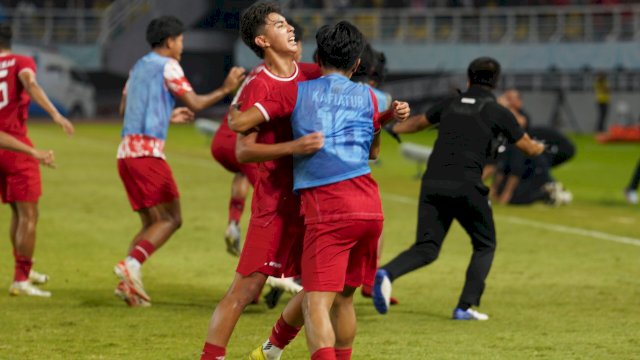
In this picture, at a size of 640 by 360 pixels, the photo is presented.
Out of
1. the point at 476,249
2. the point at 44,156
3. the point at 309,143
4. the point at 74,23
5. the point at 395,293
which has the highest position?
the point at 309,143

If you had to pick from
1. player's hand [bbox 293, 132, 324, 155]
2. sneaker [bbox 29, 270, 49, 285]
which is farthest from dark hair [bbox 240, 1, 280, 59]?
sneaker [bbox 29, 270, 49, 285]

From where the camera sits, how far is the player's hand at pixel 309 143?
23.0 ft

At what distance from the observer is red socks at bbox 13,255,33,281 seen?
37.5ft

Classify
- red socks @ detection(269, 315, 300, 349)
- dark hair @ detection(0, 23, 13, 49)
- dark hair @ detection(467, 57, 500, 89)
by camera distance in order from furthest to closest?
dark hair @ detection(0, 23, 13, 49) → dark hair @ detection(467, 57, 500, 89) → red socks @ detection(269, 315, 300, 349)

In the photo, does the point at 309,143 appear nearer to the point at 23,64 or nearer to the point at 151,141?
the point at 151,141

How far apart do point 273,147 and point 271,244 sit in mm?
685

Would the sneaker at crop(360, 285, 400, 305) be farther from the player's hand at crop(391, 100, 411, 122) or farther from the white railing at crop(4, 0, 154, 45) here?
the white railing at crop(4, 0, 154, 45)

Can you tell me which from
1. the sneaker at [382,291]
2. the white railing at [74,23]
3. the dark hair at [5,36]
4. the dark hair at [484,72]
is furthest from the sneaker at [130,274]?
Result: the white railing at [74,23]

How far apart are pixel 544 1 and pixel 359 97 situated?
1728 inches

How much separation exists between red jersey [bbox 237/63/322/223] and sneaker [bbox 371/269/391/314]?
2.77 metres

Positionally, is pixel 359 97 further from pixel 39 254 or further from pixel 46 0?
pixel 46 0

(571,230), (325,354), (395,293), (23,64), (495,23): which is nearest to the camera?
(325,354)

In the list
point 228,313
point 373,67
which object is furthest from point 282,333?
point 373,67

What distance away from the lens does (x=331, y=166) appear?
7137 millimetres
